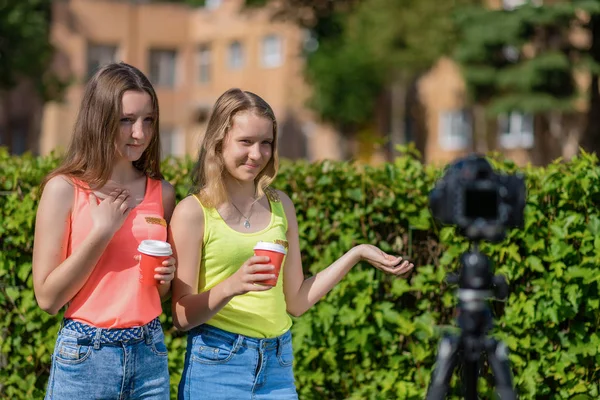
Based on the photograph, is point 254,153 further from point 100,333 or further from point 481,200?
point 481,200

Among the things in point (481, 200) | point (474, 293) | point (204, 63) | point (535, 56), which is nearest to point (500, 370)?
point (474, 293)

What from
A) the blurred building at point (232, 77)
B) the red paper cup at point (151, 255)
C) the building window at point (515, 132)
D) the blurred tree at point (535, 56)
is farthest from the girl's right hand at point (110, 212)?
the building window at point (515, 132)

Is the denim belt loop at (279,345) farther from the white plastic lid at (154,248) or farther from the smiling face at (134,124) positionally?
the smiling face at (134,124)

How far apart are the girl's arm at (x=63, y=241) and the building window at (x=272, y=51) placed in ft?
111

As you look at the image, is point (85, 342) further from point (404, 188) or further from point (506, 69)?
point (506, 69)

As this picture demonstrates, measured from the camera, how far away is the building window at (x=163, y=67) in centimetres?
3928

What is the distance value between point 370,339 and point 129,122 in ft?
7.37

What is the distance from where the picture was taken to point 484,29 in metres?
21.3

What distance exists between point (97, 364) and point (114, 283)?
26cm

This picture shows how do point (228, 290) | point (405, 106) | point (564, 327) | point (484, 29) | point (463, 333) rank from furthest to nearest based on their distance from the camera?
point (405, 106), point (484, 29), point (564, 327), point (228, 290), point (463, 333)

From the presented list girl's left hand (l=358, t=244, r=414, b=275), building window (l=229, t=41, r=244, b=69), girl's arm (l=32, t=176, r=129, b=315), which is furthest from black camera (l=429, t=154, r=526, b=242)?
building window (l=229, t=41, r=244, b=69)

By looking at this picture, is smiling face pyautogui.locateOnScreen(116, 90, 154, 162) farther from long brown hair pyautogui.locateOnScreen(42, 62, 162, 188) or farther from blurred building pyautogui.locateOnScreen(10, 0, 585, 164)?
blurred building pyautogui.locateOnScreen(10, 0, 585, 164)

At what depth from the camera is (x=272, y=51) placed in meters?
37.1

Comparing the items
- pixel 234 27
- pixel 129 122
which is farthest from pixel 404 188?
pixel 234 27
